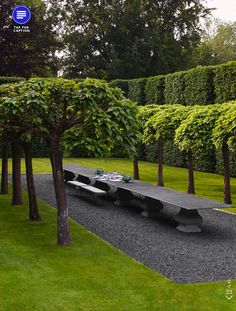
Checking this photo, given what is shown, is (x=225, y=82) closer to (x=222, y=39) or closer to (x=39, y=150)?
(x=39, y=150)

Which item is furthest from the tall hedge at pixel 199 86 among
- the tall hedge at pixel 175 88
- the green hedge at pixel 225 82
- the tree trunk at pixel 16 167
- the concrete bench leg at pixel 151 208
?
the tree trunk at pixel 16 167

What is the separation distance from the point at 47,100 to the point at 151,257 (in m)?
3.66

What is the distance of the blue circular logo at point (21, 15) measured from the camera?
1160 inches

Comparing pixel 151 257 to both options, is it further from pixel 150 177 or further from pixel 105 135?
pixel 150 177

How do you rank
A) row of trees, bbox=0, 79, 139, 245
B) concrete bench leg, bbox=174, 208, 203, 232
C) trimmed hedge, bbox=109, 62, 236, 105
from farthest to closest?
1. trimmed hedge, bbox=109, 62, 236, 105
2. concrete bench leg, bbox=174, 208, 203, 232
3. row of trees, bbox=0, 79, 139, 245

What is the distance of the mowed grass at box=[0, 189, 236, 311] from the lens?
679cm

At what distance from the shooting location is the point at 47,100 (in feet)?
31.3

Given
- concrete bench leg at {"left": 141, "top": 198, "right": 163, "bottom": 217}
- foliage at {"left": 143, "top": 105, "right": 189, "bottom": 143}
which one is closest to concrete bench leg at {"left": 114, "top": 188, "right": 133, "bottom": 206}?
concrete bench leg at {"left": 141, "top": 198, "right": 163, "bottom": 217}

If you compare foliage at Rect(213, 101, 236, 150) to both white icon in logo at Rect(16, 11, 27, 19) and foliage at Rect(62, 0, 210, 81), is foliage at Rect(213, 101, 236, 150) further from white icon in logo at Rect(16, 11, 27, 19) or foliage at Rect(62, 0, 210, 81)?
foliage at Rect(62, 0, 210, 81)

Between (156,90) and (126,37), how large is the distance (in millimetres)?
Answer: 14301

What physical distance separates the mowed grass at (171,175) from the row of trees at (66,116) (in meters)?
5.46

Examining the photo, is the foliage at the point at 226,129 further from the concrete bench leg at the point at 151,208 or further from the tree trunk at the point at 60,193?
the tree trunk at the point at 60,193

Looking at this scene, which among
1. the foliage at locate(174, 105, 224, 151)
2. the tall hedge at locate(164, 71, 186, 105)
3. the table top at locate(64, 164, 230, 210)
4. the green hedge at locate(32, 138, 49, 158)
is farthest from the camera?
the green hedge at locate(32, 138, 49, 158)

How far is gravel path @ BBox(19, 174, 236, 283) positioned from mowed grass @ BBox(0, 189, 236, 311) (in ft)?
1.28
